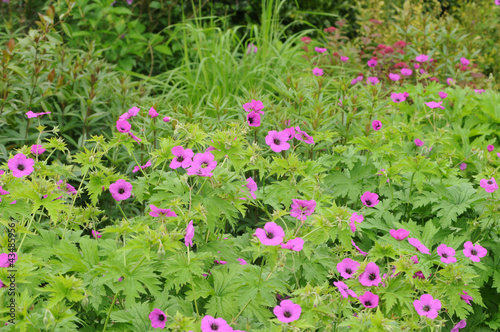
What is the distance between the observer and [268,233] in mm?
1438

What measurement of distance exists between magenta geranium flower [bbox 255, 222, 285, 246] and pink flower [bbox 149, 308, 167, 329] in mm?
362

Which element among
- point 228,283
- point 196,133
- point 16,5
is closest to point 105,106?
point 196,133

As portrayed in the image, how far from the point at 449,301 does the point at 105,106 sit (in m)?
2.32

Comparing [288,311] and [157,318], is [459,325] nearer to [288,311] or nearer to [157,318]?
[288,311]

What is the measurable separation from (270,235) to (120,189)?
0.69 m

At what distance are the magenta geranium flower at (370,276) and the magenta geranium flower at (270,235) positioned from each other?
0.31 metres

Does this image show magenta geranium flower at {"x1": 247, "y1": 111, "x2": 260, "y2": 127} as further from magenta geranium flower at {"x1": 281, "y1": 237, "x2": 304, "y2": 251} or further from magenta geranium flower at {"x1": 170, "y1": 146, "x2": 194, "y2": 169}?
magenta geranium flower at {"x1": 281, "y1": 237, "x2": 304, "y2": 251}

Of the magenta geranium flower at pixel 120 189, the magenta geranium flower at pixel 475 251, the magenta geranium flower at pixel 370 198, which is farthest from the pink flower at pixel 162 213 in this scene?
the magenta geranium flower at pixel 475 251

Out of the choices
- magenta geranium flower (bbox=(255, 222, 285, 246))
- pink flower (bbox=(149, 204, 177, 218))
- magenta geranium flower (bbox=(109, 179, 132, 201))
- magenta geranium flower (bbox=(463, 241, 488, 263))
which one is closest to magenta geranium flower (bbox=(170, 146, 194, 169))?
pink flower (bbox=(149, 204, 177, 218))

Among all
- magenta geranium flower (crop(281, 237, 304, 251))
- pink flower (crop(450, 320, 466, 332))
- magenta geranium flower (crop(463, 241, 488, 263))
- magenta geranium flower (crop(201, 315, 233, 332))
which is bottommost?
pink flower (crop(450, 320, 466, 332))

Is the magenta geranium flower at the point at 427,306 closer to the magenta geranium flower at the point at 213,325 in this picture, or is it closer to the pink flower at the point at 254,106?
the magenta geranium flower at the point at 213,325

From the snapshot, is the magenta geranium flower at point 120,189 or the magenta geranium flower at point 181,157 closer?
the magenta geranium flower at point 181,157

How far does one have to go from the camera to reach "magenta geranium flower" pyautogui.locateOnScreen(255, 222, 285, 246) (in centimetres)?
138

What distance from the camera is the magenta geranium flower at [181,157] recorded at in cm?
162
